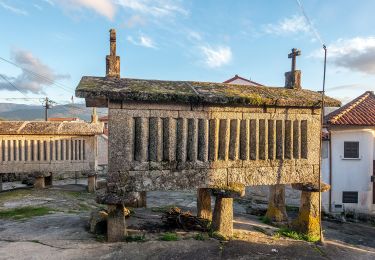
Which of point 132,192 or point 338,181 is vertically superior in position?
point 132,192

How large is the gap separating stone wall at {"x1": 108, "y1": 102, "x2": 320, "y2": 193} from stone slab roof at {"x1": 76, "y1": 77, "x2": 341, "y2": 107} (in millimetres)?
197

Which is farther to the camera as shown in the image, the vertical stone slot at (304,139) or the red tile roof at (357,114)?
the red tile roof at (357,114)

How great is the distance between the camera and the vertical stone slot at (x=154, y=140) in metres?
6.45

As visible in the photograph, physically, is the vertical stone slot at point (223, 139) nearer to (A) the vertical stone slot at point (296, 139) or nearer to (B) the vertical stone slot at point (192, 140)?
(B) the vertical stone slot at point (192, 140)

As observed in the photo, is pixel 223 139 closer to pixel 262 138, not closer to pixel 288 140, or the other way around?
pixel 262 138

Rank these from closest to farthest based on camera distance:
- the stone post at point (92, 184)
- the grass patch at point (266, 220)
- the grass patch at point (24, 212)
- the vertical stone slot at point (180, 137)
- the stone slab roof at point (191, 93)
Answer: the stone slab roof at point (191, 93) < the vertical stone slot at point (180, 137) < the grass patch at point (24, 212) < the grass patch at point (266, 220) < the stone post at point (92, 184)

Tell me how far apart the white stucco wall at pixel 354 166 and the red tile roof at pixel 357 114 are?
20.7 inches

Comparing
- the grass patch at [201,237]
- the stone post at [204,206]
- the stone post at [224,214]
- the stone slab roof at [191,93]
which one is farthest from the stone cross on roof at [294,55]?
the grass patch at [201,237]

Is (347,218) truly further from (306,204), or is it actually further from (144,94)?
(144,94)

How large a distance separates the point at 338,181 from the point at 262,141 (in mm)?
11094

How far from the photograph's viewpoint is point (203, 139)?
6750 millimetres

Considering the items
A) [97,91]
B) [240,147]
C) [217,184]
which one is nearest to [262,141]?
[240,147]

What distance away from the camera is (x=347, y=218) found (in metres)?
15.0

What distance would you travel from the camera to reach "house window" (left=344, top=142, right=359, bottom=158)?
53.4 ft
